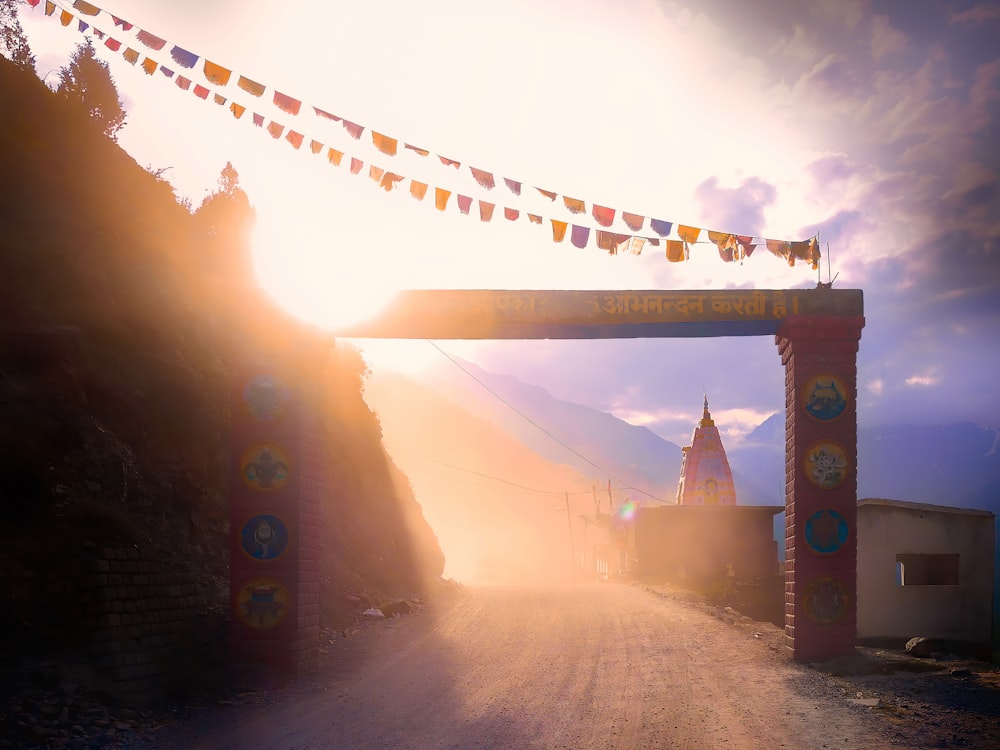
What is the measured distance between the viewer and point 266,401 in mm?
11602

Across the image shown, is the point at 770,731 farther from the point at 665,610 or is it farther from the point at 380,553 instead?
the point at 380,553

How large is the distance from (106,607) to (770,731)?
297 inches

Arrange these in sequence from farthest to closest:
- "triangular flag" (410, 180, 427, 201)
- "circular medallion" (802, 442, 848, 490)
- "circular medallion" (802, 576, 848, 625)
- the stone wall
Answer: "triangular flag" (410, 180, 427, 201) → "circular medallion" (802, 442, 848, 490) → "circular medallion" (802, 576, 848, 625) → the stone wall

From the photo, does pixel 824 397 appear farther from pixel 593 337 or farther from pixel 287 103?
pixel 287 103

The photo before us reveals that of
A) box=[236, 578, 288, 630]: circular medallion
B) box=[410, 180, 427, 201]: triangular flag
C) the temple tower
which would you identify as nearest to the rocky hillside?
box=[236, 578, 288, 630]: circular medallion

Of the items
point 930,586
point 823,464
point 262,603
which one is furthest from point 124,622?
point 930,586

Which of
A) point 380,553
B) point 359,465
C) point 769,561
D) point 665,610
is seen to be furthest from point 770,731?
point 769,561

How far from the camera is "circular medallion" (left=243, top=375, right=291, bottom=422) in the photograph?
11.6 meters

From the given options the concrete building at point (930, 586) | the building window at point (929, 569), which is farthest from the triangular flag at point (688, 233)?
the building window at point (929, 569)

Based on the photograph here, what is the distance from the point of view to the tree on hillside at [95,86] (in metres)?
27.7

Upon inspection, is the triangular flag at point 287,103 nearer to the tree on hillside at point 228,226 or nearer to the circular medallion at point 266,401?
the circular medallion at point 266,401

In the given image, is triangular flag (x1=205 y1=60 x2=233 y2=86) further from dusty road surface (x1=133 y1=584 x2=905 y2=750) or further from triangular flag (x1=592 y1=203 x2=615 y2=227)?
dusty road surface (x1=133 y1=584 x2=905 y2=750)

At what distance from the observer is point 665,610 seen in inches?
753

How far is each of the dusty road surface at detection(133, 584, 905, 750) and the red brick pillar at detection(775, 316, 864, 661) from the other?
1329 millimetres
